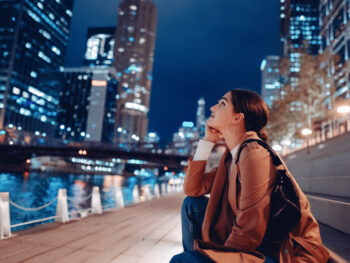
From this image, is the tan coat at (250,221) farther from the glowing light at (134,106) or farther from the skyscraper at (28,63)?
the glowing light at (134,106)

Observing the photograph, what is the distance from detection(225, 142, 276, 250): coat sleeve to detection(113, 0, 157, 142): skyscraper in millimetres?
173535

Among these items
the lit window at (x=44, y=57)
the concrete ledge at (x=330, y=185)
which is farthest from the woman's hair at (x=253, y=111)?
the lit window at (x=44, y=57)

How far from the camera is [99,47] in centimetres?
18662

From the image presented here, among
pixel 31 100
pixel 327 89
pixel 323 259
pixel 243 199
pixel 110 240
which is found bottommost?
pixel 110 240

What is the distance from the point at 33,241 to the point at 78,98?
14069 centimetres

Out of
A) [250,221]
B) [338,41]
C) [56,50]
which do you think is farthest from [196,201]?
[56,50]

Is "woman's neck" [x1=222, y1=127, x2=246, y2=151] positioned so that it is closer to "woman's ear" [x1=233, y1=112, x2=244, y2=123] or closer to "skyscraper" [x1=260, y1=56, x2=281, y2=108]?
"woman's ear" [x1=233, y1=112, x2=244, y2=123]

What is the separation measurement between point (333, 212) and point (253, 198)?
8.32 ft

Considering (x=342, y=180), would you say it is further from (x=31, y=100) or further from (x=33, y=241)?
(x=31, y=100)

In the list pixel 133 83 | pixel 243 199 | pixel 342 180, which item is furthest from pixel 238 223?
pixel 133 83

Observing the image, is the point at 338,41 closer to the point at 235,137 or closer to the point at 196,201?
the point at 235,137

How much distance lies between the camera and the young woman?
1.25 meters

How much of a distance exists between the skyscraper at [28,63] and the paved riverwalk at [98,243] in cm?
8723

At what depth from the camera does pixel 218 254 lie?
1.20 m
